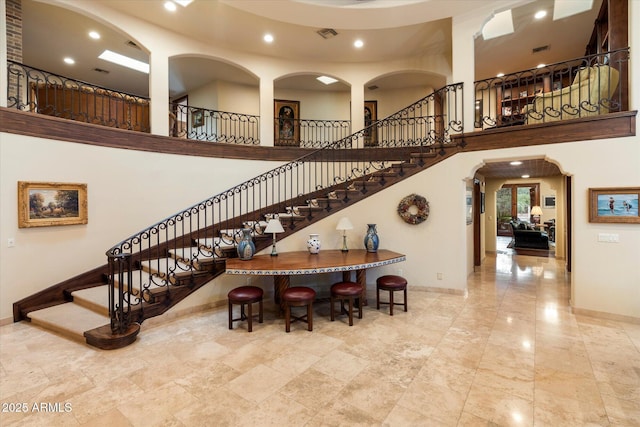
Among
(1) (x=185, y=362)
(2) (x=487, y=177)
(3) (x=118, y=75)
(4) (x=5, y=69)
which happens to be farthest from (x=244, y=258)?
(2) (x=487, y=177)

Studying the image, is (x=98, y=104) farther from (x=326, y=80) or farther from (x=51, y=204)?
(x=326, y=80)

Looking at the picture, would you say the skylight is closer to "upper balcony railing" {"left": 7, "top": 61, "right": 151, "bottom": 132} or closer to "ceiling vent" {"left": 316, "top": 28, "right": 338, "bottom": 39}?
"ceiling vent" {"left": 316, "top": 28, "right": 338, "bottom": 39}

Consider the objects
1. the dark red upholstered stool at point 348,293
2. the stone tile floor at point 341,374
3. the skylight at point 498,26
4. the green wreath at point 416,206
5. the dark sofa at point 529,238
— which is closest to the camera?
the stone tile floor at point 341,374

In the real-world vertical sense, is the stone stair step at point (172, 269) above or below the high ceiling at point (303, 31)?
below

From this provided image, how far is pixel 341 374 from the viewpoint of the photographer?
282 cm

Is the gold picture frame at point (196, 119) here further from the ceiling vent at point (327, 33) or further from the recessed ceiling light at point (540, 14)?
the recessed ceiling light at point (540, 14)

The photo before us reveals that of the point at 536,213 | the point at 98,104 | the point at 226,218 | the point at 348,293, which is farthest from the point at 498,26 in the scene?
the point at 536,213

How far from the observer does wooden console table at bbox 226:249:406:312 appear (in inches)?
154

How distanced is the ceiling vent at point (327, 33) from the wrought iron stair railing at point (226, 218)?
225 cm

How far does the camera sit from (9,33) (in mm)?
4746

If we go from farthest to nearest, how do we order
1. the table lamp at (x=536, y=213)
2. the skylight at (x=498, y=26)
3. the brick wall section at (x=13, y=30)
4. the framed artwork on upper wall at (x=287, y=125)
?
the table lamp at (x=536, y=213)
the framed artwork on upper wall at (x=287, y=125)
the skylight at (x=498, y=26)
the brick wall section at (x=13, y=30)

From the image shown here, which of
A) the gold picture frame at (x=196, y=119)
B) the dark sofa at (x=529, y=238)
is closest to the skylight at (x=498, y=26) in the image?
the dark sofa at (x=529, y=238)

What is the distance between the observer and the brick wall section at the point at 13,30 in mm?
4727

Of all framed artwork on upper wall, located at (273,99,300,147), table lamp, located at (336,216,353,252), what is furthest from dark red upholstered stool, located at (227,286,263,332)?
framed artwork on upper wall, located at (273,99,300,147)
